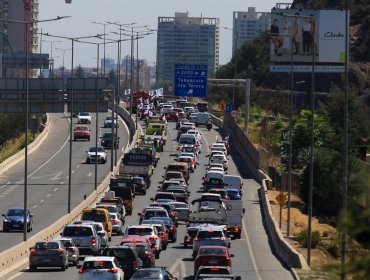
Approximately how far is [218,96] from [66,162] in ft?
296

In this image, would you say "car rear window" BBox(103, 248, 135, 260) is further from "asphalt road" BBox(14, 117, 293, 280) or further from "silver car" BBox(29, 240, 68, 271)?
"silver car" BBox(29, 240, 68, 271)

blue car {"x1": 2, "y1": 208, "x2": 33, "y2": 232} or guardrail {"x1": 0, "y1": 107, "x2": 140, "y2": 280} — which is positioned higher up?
guardrail {"x1": 0, "y1": 107, "x2": 140, "y2": 280}

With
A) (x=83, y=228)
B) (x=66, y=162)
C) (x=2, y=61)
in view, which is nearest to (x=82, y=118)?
(x=66, y=162)

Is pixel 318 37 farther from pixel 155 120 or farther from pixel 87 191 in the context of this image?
pixel 87 191

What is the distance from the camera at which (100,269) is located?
2847 centimetres

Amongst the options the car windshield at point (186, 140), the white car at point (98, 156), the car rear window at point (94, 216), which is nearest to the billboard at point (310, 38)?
the car windshield at point (186, 140)

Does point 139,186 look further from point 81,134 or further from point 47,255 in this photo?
point 81,134

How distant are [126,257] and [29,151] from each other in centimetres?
6734

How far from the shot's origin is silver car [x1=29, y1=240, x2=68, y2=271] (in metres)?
35.0

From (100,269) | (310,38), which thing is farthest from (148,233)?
(310,38)

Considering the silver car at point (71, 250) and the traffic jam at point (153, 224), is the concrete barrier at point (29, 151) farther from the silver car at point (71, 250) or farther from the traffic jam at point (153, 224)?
the silver car at point (71, 250)

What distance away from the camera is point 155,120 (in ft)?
398

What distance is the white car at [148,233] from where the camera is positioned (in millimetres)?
39938

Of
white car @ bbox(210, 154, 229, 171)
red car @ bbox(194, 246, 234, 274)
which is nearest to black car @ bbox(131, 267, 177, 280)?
red car @ bbox(194, 246, 234, 274)
